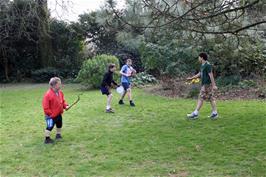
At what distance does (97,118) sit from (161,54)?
8031 millimetres

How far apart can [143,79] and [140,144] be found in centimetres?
1333

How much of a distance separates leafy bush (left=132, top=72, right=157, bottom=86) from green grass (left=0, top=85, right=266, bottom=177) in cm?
822

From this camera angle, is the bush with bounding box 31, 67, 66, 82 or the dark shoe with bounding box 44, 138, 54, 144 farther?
the bush with bounding box 31, 67, 66, 82

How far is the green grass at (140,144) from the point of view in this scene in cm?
601

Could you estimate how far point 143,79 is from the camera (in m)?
20.7

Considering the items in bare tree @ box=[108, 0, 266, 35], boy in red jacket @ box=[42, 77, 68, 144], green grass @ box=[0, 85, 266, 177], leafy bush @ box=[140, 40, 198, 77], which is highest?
bare tree @ box=[108, 0, 266, 35]

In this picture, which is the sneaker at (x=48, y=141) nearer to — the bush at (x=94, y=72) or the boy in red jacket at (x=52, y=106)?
the boy in red jacket at (x=52, y=106)

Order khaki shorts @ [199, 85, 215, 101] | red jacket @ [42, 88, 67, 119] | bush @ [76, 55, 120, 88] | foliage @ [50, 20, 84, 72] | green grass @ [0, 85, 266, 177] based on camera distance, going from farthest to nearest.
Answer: foliage @ [50, 20, 84, 72], bush @ [76, 55, 120, 88], khaki shorts @ [199, 85, 215, 101], red jacket @ [42, 88, 67, 119], green grass @ [0, 85, 266, 177]

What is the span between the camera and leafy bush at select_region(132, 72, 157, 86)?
20.2 m

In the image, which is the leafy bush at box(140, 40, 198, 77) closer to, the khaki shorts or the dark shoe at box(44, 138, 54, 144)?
the khaki shorts

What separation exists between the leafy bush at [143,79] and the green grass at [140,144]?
324 inches

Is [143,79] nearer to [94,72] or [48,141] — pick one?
[94,72]

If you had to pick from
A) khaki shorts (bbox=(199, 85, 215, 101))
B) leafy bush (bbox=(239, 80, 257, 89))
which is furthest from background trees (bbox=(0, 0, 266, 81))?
khaki shorts (bbox=(199, 85, 215, 101))

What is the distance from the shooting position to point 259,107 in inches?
457
